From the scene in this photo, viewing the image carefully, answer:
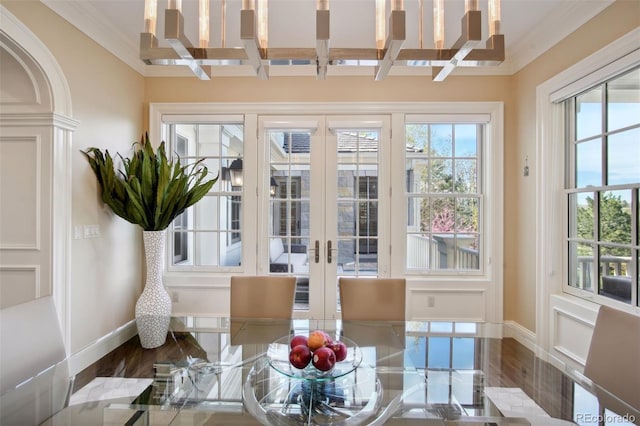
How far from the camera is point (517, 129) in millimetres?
3258

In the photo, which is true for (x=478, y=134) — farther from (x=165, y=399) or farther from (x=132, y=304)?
(x=132, y=304)

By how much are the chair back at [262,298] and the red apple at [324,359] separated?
1057mm

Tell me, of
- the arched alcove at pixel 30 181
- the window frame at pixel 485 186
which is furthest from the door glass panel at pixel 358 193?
the arched alcove at pixel 30 181

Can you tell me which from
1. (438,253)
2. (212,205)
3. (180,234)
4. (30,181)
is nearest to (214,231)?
(212,205)

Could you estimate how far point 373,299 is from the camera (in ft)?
7.54

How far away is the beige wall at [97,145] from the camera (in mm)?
2443

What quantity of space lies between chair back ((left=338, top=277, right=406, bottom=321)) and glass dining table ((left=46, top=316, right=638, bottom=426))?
29cm

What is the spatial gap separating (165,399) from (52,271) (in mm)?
1721

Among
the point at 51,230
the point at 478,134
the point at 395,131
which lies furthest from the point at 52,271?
the point at 478,134

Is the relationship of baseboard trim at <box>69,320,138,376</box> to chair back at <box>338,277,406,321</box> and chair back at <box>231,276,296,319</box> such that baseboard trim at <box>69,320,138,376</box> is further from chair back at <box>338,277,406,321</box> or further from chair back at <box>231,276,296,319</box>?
chair back at <box>338,277,406,321</box>

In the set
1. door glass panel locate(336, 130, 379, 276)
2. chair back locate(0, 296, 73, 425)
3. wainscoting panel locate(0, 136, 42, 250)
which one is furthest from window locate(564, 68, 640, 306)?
wainscoting panel locate(0, 136, 42, 250)

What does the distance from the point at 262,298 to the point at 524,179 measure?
2709 mm

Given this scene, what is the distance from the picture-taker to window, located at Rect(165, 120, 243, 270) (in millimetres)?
3518

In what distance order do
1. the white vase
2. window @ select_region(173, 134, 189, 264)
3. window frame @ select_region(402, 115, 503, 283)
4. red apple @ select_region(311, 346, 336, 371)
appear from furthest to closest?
window @ select_region(173, 134, 189, 264)
window frame @ select_region(402, 115, 503, 283)
the white vase
red apple @ select_region(311, 346, 336, 371)
